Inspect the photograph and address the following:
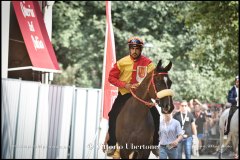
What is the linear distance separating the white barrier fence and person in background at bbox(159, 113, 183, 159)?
0.82m

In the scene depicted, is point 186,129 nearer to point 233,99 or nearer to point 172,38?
point 233,99

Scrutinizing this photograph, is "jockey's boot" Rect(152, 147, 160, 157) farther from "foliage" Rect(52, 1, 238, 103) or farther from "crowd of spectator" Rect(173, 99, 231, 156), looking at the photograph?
"foliage" Rect(52, 1, 238, 103)

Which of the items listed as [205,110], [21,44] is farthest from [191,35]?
[21,44]

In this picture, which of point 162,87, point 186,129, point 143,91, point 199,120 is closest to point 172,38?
point 199,120

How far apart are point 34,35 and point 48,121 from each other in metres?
1.10

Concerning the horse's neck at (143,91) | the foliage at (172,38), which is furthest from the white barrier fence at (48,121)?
the foliage at (172,38)

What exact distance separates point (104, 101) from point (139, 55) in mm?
733

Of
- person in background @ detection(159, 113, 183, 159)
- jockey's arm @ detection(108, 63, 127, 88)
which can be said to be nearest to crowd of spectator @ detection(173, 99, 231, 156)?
person in background @ detection(159, 113, 183, 159)

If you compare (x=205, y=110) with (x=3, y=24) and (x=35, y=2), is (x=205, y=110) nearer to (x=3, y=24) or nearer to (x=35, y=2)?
(x=35, y=2)

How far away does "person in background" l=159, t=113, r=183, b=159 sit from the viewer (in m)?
7.22

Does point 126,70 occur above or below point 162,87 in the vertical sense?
above

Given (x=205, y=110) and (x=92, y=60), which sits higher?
(x=92, y=60)

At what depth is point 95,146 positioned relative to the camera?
6984mm

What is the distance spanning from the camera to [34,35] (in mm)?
7020
